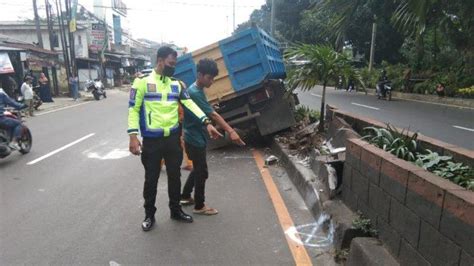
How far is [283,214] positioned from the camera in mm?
4844

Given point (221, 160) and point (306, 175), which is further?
point (221, 160)

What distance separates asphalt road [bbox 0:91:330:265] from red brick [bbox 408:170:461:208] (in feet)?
3.73

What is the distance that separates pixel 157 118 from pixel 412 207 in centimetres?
244

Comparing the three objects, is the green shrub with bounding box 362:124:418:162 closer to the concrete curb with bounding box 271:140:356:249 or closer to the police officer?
the concrete curb with bounding box 271:140:356:249

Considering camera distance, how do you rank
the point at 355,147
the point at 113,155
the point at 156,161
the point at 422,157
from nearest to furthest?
the point at 422,157, the point at 355,147, the point at 156,161, the point at 113,155

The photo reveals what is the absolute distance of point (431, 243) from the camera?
263 centimetres

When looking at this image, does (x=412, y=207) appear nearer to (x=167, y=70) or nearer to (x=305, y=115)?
(x=167, y=70)

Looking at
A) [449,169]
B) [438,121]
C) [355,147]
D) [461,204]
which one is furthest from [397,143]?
[438,121]

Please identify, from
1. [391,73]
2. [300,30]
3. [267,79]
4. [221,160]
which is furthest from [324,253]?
[300,30]

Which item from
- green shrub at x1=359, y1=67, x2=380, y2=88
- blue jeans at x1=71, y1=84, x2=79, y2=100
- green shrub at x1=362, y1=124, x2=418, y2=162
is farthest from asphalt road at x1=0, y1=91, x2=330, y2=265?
green shrub at x1=359, y1=67, x2=380, y2=88

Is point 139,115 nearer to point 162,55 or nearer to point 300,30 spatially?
point 162,55

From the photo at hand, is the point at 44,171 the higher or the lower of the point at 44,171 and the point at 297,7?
the lower

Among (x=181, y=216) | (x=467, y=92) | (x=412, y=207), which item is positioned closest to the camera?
(x=412, y=207)

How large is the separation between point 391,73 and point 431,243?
24.7 metres
